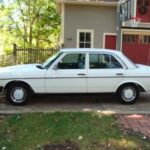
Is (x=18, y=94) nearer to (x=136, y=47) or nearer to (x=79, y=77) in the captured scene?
(x=79, y=77)

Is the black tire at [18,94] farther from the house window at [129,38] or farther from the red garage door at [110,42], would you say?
the house window at [129,38]

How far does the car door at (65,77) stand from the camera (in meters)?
10.2

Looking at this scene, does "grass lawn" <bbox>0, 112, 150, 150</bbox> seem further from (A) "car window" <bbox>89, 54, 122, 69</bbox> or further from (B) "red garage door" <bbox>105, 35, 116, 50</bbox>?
(B) "red garage door" <bbox>105, 35, 116, 50</bbox>

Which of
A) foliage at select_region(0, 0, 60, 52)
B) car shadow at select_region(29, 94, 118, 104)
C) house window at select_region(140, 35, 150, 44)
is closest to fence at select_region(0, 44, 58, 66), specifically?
house window at select_region(140, 35, 150, 44)

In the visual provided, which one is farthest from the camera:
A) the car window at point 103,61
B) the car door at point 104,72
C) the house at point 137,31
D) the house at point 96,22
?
the house at point 96,22

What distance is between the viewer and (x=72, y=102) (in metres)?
10.9

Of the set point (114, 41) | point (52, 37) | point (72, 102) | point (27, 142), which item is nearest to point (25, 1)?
point (52, 37)

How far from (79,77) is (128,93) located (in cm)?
142

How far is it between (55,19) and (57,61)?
78.3 ft

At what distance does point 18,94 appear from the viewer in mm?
10195

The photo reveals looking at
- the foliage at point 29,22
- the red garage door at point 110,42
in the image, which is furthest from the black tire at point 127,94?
the foliage at point 29,22

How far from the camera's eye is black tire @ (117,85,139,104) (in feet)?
34.6

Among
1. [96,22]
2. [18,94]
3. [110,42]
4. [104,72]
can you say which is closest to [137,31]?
[110,42]

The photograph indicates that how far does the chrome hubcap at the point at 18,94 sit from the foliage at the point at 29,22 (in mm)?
22091
